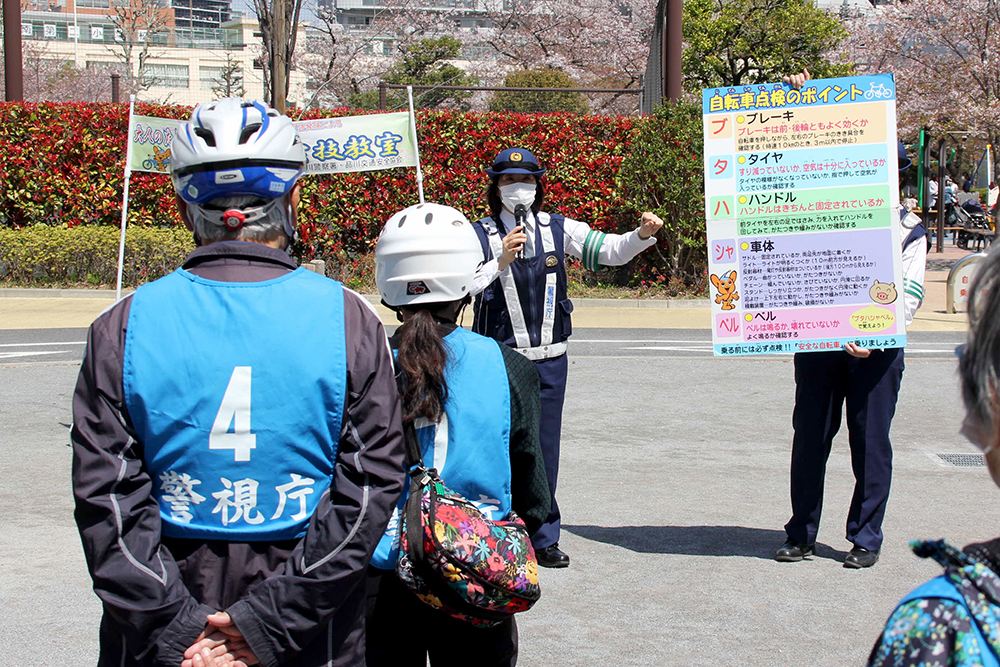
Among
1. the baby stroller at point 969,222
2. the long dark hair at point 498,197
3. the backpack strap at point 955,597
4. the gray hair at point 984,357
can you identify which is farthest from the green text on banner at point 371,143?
the baby stroller at point 969,222

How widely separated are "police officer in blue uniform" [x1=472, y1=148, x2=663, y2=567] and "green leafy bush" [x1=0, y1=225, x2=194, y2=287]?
12148 millimetres

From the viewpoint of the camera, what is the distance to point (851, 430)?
204 inches

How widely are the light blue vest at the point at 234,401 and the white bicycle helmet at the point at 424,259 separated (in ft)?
1.92

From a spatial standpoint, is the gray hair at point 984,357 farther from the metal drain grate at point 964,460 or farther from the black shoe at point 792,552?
the metal drain grate at point 964,460

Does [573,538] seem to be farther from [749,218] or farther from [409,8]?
[409,8]

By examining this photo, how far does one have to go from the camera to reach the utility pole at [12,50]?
18578mm

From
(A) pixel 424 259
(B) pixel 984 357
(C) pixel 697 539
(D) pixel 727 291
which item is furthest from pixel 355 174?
(B) pixel 984 357

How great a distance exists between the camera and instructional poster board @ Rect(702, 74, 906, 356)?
4941 millimetres

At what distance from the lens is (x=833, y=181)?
196 inches

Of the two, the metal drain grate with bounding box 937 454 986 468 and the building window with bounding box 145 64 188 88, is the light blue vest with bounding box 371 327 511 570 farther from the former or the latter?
the building window with bounding box 145 64 188 88

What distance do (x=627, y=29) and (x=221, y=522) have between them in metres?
43.0

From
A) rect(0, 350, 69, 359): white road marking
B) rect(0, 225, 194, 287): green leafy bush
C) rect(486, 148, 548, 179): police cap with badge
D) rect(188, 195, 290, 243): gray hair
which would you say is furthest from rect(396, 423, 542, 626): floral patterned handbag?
rect(0, 225, 194, 287): green leafy bush

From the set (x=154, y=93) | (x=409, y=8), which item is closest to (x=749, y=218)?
(x=409, y=8)

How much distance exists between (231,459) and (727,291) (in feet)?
11.2
